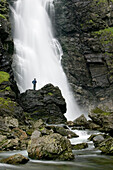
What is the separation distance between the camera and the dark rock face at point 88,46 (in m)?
50.1

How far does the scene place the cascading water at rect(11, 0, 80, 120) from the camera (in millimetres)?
41562

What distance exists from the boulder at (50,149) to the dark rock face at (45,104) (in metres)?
17.6

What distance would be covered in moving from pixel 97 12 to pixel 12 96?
42636 millimetres

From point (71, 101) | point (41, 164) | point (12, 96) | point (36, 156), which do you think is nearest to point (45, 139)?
point (36, 156)

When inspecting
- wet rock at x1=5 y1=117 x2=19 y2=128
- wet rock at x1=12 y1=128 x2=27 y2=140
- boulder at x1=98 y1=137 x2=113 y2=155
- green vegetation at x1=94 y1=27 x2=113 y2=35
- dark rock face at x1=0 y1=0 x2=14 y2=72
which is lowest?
boulder at x1=98 y1=137 x2=113 y2=155

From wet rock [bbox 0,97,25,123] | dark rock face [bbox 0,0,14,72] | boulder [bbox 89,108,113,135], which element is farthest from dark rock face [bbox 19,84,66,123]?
boulder [bbox 89,108,113,135]

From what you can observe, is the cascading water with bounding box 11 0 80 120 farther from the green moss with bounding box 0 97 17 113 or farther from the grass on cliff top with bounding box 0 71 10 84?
the green moss with bounding box 0 97 17 113

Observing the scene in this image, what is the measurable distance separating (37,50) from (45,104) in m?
23.0

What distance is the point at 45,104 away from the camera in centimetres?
2967

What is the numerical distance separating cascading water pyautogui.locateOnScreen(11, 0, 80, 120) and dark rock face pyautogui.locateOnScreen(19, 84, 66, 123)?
7730 millimetres

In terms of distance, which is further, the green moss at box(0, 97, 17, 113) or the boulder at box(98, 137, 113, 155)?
the green moss at box(0, 97, 17, 113)

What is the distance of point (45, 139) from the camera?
9.79 metres

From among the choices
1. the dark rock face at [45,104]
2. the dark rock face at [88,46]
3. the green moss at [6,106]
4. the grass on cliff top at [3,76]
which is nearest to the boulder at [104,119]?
the dark rock face at [45,104]

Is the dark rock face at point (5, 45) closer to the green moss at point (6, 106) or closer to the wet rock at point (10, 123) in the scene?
the green moss at point (6, 106)
